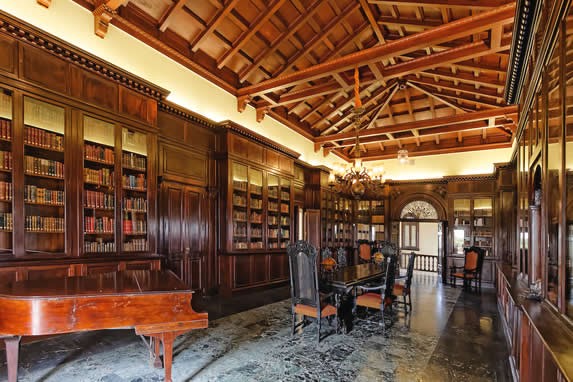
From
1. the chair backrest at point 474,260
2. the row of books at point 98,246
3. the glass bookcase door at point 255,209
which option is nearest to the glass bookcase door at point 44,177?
the row of books at point 98,246

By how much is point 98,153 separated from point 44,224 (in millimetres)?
1094

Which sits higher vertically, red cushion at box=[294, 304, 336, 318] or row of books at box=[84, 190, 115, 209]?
row of books at box=[84, 190, 115, 209]

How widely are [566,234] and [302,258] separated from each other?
2.64 m

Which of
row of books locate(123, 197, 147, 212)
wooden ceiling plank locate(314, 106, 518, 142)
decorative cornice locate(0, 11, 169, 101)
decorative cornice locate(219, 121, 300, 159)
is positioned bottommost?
row of books locate(123, 197, 147, 212)

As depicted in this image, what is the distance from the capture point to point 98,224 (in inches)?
166

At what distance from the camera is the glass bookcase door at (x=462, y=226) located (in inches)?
386

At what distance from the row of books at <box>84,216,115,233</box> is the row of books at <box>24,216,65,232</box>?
28cm

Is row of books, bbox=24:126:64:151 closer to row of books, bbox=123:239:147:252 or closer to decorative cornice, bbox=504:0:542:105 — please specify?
row of books, bbox=123:239:147:252

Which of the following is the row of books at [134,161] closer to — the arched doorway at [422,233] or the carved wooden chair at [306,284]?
the carved wooden chair at [306,284]

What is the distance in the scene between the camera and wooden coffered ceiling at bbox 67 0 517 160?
5109 mm

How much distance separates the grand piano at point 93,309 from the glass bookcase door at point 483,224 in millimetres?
9546

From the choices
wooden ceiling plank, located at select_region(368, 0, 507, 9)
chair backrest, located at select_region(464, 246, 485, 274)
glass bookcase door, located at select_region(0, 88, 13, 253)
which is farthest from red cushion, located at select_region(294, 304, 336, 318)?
chair backrest, located at select_region(464, 246, 485, 274)

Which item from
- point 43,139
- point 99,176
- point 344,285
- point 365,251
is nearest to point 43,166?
point 43,139

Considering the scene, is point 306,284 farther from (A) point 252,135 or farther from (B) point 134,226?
(A) point 252,135
